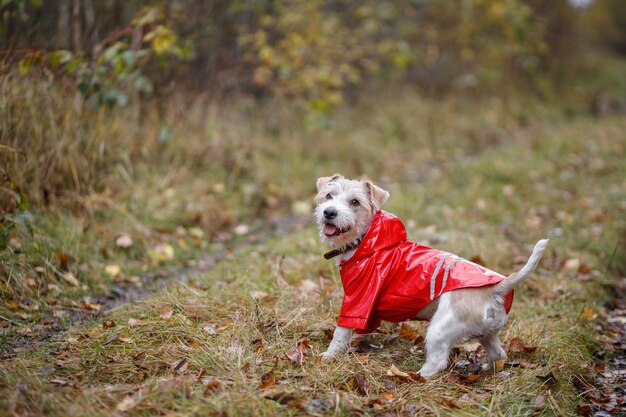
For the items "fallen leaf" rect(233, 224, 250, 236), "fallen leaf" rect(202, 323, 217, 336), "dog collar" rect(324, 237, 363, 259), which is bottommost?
"fallen leaf" rect(233, 224, 250, 236)

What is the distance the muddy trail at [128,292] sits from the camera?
4043 millimetres

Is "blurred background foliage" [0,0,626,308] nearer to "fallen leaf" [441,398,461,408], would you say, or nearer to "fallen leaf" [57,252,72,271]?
"fallen leaf" [57,252,72,271]

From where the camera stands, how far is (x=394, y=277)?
154 inches

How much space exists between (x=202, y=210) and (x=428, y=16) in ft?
39.1

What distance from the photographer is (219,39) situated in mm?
11125

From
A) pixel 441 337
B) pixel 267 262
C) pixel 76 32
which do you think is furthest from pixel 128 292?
pixel 76 32

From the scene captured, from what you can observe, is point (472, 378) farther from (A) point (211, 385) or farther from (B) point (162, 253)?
(B) point (162, 253)

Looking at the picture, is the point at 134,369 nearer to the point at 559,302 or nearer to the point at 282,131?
the point at 559,302

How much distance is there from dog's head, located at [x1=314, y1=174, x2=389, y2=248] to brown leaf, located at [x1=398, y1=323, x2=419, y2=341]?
3.13ft

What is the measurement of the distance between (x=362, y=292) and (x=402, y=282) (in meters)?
0.31

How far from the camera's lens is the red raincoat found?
3.72 metres

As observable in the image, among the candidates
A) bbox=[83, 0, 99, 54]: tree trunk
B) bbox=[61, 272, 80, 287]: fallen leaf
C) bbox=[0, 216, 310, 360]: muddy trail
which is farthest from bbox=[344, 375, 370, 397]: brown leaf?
bbox=[83, 0, 99, 54]: tree trunk

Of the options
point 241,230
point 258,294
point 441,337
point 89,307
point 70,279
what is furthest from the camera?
point 241,230

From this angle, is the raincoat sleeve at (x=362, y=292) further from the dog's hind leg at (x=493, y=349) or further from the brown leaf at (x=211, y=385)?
the brown leaf at (x=211, y=385)
